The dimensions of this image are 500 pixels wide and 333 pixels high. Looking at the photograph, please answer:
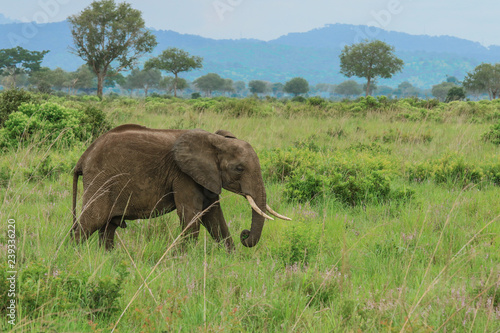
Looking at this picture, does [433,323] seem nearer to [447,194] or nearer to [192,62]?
[447,194]

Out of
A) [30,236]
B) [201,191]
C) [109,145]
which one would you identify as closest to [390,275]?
[201,191]

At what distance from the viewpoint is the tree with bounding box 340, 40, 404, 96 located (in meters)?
80.3

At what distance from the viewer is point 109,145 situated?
14.8 ft

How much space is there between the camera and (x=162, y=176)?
455 centimetres

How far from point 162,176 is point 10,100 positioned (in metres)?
9.10

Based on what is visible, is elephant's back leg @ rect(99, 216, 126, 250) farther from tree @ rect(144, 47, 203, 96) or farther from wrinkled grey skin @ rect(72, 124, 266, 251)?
tree @ rect(144, 47, 203, 96)

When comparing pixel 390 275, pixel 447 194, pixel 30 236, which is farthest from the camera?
pixel 447 194

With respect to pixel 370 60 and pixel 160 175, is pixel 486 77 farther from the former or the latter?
pixel 160 175

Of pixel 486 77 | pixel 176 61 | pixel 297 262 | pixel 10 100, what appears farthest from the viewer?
pixel 486 77

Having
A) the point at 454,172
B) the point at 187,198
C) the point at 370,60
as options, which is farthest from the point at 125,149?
the point at 370,60

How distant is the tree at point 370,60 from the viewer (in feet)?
263

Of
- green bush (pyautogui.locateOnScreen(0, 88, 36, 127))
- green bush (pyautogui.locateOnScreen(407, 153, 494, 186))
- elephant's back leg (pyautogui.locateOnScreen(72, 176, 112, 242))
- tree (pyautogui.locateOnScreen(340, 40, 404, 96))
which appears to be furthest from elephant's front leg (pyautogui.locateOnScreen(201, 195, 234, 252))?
tree (pyautogui.locateOnScreen(340, 40, 404, 96))

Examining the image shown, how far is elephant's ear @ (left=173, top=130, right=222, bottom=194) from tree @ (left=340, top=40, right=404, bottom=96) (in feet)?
256

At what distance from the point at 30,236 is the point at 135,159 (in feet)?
4.12
